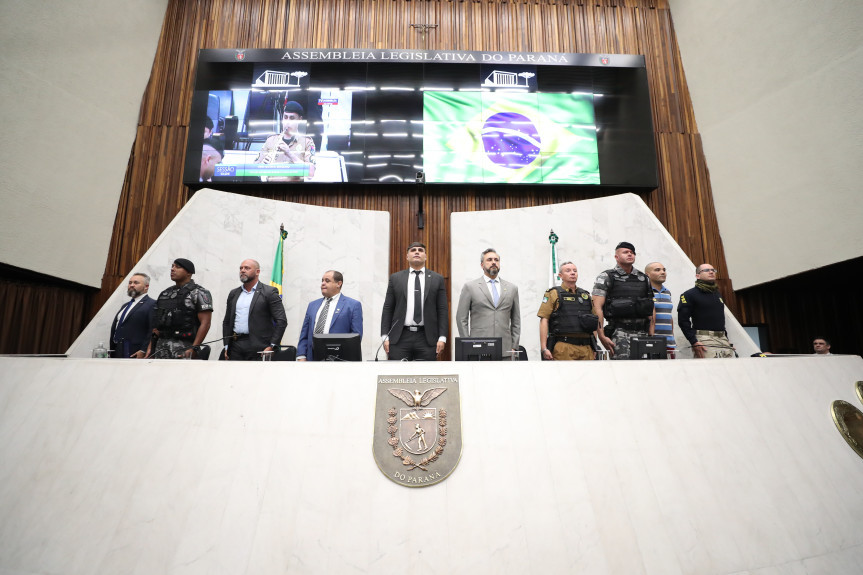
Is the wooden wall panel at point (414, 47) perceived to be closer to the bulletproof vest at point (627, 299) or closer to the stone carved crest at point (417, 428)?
the bulletproof vest at point (627, 299)

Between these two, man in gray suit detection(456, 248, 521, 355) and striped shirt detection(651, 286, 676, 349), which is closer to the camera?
man in gray suit detection(456, 248, 521, 355)

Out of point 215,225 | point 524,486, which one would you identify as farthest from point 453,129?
point 524,486

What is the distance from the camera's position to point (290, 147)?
20.6 feet

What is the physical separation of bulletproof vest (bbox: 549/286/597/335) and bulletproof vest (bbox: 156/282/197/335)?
266 cm

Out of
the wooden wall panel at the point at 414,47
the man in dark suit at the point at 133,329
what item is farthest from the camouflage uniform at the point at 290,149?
A: the man in dark suit at the point at 133,329

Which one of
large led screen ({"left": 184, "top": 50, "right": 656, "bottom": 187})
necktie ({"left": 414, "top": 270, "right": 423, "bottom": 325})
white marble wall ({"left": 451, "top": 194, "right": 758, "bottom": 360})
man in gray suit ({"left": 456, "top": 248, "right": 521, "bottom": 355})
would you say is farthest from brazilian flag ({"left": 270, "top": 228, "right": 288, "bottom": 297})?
man in gray suit ({"left": 456, "top": 248, "right": 521, "bottom": 355})

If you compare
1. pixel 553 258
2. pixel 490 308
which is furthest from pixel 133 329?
pixel 553 258

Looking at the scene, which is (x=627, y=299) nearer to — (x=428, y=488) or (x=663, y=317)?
(x=663, y=317)

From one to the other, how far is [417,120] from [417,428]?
5.27 m

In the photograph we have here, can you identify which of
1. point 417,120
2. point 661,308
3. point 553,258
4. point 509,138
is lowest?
point 661,308

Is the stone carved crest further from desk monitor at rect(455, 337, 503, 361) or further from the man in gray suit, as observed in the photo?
the man in gray suit

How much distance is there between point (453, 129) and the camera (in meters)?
Answer: 6.41

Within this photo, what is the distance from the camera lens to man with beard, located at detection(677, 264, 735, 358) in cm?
377

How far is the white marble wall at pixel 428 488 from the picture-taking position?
1.83m
